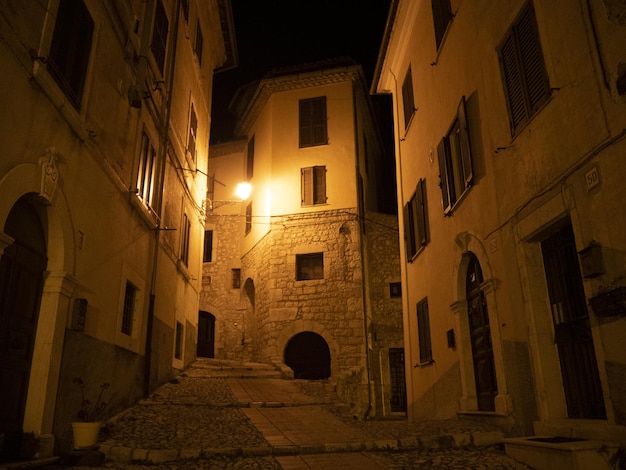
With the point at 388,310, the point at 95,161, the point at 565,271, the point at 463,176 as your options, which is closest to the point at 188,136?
the point at 95,161

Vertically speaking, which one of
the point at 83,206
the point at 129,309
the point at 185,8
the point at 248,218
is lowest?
the point at 129,309

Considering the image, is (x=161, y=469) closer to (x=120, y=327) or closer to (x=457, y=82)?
(x=120, y=327)

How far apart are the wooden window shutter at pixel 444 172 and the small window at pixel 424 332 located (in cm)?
234

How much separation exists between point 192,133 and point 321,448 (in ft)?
33.4

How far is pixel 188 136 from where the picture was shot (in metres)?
13.5

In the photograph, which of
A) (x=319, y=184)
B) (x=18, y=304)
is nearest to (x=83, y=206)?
(x=18, y=304)

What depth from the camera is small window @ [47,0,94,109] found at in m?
5.94

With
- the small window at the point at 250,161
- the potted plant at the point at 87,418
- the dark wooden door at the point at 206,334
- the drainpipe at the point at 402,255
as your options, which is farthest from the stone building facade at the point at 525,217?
the dark wooden door at the point at 206,334

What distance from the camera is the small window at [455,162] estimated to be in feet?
25.9

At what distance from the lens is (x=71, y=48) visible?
6289 millimetres

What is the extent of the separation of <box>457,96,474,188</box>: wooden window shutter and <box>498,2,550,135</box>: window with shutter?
112 cm

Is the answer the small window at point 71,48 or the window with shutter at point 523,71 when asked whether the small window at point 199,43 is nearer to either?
the small window at point 71,48

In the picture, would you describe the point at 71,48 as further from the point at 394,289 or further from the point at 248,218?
the point at 248,218

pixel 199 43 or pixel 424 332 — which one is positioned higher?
pixel 199 43
